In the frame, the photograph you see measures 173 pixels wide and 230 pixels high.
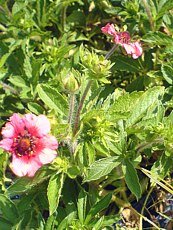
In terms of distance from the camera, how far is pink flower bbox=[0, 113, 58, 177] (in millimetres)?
1316

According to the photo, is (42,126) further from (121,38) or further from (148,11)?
(148,11)

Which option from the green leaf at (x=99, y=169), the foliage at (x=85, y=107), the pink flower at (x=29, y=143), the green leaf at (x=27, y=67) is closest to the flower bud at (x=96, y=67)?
the foliage at (x=85, y=107)

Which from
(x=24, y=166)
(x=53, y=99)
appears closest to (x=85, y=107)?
(x=53, y=99)

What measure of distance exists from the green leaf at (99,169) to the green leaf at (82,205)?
0.10 metres

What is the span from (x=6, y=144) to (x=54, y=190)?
9.8 inches

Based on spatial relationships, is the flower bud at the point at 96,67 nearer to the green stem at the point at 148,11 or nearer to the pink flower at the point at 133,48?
the pink flower at the point at 133,48

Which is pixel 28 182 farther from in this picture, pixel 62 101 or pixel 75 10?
pixel 75 10

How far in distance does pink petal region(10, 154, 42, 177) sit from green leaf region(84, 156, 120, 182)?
0.77ft

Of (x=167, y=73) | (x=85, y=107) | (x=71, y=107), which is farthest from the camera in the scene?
(x=167, y=73)

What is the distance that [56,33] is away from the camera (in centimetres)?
221

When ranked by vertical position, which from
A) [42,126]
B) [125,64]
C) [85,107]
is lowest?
[125,64]

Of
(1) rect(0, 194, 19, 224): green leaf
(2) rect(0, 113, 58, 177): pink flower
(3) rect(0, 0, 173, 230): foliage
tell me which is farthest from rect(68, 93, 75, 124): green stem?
(1) rect(0, 194, 19, 224): green leaf

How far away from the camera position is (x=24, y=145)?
1.35m

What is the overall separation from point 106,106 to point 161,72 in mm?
427
